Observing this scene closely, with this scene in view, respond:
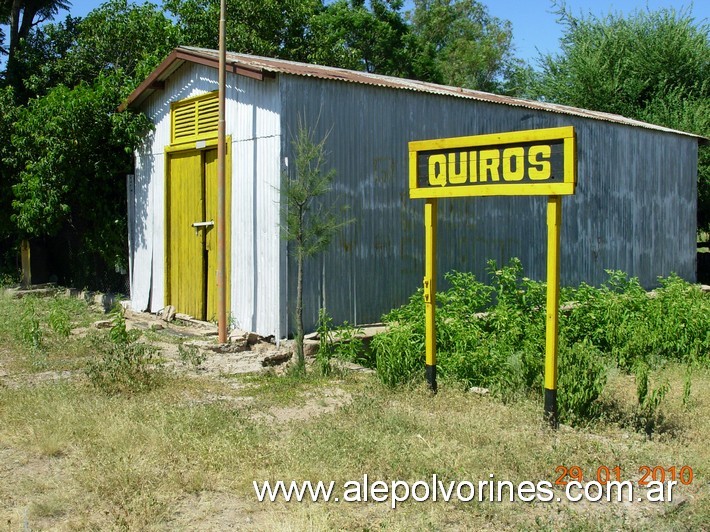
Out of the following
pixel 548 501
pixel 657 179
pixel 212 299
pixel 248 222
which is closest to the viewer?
pixel 548 501

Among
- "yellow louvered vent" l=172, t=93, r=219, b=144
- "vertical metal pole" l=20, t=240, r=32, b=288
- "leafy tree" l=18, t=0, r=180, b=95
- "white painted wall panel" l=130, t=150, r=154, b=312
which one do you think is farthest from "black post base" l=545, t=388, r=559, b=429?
"leafy tree" l=18, t=0, r=180, b=95

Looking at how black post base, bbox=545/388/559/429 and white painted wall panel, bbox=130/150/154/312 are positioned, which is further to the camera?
white painted wall panel, bbox=130/150/154/312

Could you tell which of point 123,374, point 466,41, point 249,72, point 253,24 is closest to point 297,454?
point 123,374

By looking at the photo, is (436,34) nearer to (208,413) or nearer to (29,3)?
(29,3)

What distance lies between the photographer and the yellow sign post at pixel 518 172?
602 centimetres

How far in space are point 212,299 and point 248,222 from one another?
1.66 m

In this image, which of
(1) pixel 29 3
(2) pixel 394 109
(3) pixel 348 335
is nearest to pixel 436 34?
(1) pixel 29 3

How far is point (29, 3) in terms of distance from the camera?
81.8ft

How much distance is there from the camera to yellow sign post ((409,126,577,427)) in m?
6.02

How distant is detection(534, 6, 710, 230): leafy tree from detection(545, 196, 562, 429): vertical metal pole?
15988mm

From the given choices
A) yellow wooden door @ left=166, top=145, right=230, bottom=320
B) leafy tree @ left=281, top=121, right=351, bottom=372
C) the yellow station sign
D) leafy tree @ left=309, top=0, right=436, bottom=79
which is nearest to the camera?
the yellow station sign

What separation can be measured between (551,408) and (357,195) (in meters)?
4.91

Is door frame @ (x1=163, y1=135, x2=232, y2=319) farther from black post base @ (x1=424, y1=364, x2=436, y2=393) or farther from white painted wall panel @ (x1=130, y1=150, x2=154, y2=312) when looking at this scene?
black post base @ (x1=424, y1=364, x2=436, y2=393)

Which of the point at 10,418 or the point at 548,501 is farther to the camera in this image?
the point at 10,418
